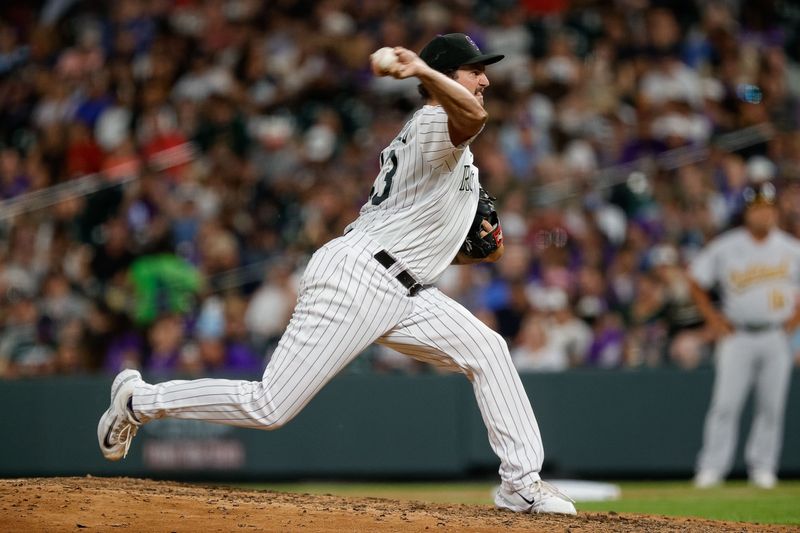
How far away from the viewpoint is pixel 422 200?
5449mm

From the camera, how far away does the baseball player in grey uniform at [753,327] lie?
→ 32.1ft

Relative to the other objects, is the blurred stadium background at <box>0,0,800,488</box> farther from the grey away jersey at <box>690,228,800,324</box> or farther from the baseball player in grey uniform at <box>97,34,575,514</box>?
the baseball player in grey uniform at <box>97,34,575,514</box>

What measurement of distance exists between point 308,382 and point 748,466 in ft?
20.9

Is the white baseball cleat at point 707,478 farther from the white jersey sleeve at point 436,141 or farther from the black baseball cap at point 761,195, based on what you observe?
the white jersey sleeve at point 436,141

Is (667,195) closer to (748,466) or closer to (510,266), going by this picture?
(510,266)

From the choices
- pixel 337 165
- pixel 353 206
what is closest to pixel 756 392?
pixel 353 206

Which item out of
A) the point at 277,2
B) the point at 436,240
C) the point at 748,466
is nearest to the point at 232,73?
the point at 277,2

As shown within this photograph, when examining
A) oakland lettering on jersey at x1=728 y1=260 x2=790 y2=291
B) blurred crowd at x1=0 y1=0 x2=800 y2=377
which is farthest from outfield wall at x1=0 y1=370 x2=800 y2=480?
oakland lettering on jersey at x1=728 y1=260 x2=790 y2=291

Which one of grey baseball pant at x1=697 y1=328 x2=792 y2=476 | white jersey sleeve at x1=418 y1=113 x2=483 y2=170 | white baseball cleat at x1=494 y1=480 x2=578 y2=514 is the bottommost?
white baseball cleat at x1=494 y1=480 x2=578 y2=514

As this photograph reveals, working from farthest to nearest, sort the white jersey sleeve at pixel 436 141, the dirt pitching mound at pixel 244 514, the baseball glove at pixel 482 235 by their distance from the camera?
the baseball glove at pixel 482 235 → the white jersey sleeve at pixel 436 141 → the dirt pitching mound at pixel 244 514

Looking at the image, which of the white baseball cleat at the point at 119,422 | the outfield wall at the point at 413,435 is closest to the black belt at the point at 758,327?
the outfield wall at the point at 413,435

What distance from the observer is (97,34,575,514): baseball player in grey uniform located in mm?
5316

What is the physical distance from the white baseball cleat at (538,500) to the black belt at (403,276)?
1056mm

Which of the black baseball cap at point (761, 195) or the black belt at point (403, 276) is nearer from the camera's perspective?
the black belt at point (403, 276)
